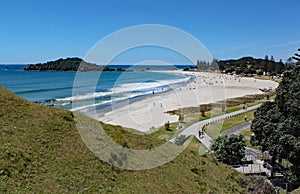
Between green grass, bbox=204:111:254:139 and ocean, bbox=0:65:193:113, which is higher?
ocean, bbox=0:65:193:113

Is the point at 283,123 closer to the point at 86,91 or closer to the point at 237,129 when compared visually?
the point at 237,129

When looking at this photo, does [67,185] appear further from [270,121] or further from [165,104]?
[165,104]

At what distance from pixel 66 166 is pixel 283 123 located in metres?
11.1

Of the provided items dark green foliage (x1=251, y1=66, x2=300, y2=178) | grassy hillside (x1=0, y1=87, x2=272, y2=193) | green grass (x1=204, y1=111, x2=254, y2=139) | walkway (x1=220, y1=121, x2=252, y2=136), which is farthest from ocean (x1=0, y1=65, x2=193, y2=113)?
walkway (x1=220, y1=121, x2=252, y2=136)

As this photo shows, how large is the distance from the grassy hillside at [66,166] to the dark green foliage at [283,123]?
377cm

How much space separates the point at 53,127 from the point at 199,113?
3198cm

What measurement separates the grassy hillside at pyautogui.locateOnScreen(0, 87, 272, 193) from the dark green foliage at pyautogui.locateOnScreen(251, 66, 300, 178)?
3.77 meters

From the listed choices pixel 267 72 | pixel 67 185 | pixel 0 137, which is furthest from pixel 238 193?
pixel 267 72

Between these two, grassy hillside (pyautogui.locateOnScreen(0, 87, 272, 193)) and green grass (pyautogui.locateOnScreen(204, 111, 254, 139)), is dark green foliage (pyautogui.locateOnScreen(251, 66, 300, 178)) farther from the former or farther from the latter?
green grass (pyautogui.locateOnScreen(204, 111, 254, 139))

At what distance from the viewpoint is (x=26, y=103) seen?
10.7 meters

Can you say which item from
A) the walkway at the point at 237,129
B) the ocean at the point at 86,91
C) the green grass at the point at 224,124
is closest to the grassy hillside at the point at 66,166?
the ocean at the point at 86,91

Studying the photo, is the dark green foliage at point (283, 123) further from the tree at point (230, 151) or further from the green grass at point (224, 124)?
the green grass at point (224, 124)

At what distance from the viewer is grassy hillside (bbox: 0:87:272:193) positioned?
7.17 m

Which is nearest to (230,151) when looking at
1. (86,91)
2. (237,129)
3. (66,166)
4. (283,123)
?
(283,123)
